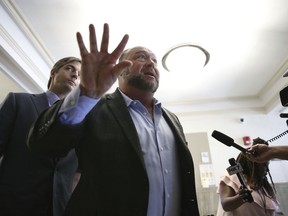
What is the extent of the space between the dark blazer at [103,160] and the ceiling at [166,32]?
1524 mm

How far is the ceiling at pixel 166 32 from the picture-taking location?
2.03 meters

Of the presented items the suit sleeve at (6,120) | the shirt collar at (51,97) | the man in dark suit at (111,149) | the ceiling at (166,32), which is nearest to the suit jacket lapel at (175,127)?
the man in dark suit at (111,149)

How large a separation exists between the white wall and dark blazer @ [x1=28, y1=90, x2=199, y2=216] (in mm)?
2706

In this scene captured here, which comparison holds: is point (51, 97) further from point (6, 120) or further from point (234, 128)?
point (234, 128)

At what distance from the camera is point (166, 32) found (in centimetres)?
231

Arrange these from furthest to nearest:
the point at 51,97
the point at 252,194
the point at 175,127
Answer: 1. the point at 252,194
2. the point at 51,97
3. the point at 175,127

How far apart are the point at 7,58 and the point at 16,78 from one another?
38cm

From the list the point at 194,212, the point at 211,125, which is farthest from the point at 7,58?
the point at 211,125

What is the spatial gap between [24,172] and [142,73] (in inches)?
27.2

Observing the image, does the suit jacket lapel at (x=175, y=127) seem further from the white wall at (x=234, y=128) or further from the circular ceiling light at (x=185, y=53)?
the white wall at (x=234, y=128)

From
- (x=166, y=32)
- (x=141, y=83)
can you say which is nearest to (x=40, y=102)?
(x=141, y=83)

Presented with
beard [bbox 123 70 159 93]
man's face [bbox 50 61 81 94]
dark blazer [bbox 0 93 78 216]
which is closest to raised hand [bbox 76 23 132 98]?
beard [bbox 123 70 159 93]

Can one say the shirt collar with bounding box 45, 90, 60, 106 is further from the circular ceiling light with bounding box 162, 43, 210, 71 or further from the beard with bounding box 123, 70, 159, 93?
the circular ceiling light with bounding box 162, 43, 210, 71

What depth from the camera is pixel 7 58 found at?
211 cm
